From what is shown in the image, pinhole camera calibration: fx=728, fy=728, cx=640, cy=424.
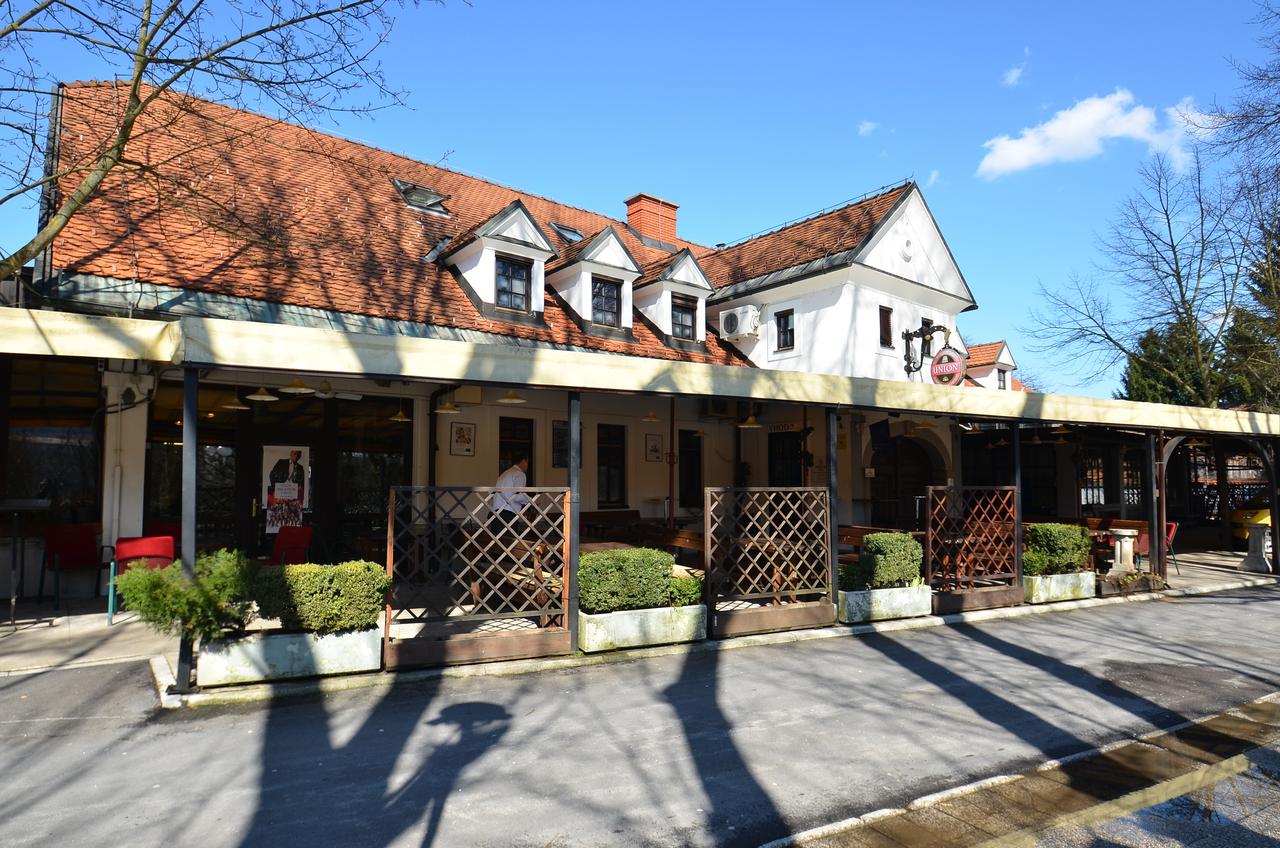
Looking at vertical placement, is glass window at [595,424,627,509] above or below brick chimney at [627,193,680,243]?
below

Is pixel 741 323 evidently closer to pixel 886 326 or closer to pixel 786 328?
pixel 786 328

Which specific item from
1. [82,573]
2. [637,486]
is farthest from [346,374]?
[637,486]

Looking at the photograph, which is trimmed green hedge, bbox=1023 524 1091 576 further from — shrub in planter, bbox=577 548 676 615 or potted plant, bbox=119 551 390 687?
potted plant, bbox=119 551 390 687

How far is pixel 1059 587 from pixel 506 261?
30.4ft

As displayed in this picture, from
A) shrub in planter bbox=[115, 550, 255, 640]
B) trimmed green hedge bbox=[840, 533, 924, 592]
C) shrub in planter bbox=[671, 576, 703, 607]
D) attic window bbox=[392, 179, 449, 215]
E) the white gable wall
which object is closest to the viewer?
shrub in planter bbox=[115, 550, 255, 640]

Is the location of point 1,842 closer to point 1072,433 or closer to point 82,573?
point 82,573

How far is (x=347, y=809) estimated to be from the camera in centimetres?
355

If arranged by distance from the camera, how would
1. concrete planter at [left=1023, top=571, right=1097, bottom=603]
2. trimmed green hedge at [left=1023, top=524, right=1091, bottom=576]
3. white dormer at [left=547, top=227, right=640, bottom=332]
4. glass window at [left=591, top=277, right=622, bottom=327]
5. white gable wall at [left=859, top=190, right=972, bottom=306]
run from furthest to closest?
1. white gable wall at [left=859, top=190, right=972, bottom=306]
2. glass window at [left=591, top=277, right=622, bottom=327]
3. white dormer at [left=547, top=227, right=640, bottom=332]
4. trimmed green hedge at [left=1023, top=524, right=1091, bottom=576]
5. concrete planter at [left=1023, top=571, right=1097, bottom=603]

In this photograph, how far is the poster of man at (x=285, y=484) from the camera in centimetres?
1012

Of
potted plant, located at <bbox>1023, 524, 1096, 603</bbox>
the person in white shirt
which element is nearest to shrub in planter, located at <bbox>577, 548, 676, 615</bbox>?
the person in white shirt

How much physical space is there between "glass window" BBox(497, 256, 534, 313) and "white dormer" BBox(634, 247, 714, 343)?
2719 millimetres

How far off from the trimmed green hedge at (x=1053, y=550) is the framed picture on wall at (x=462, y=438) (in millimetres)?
8065

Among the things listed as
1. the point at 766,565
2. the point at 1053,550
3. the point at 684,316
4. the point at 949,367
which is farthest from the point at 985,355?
the point at 766,565

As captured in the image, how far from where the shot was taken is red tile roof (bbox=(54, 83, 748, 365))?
8.23 metres
